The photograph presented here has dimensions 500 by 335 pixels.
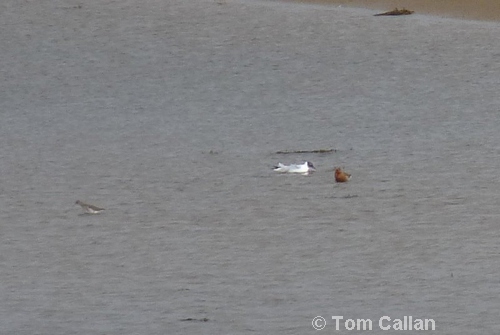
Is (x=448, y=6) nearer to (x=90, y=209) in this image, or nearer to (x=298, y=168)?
(x=298, y=168)

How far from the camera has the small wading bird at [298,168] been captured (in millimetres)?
8875

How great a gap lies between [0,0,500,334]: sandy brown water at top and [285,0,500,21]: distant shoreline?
42 centimetres

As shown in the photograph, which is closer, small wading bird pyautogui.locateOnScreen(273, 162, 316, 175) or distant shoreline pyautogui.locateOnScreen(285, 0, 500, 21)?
small wading bird pyautogui.locateOnScreen(273, 162, 316, 175)

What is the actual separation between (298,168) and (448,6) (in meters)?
7.70

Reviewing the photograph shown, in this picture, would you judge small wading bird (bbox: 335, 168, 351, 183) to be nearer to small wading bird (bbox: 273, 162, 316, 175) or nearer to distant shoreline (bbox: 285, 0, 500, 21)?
small wading bird (bbox: 273, 162, 316, 175)

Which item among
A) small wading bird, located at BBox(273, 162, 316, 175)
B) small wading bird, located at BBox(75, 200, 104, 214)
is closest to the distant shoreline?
small wading bird, located at BBox(273, 162, 316, 175)

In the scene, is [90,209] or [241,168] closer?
[90,209]

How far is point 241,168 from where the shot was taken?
30.4ft

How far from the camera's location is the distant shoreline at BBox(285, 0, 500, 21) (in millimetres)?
15531

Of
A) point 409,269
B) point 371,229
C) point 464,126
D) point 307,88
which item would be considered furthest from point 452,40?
point 409,269

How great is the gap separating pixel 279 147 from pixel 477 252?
361 cm

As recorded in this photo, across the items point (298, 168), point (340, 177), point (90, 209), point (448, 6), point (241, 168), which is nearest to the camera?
point (90, 209)

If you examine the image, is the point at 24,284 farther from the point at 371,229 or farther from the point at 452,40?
the point at 452,40

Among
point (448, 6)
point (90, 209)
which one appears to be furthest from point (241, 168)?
point (448, 6)
